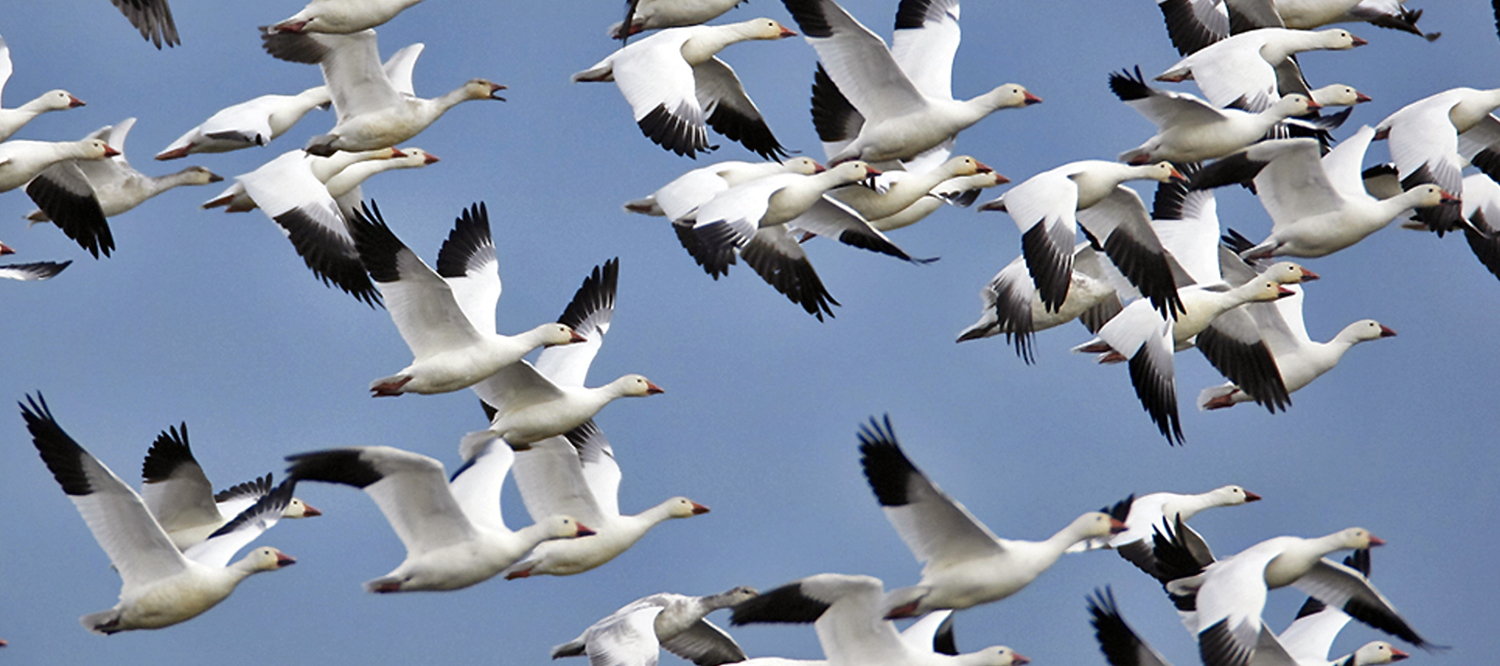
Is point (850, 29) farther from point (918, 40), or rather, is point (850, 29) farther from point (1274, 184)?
point (1274, 184)

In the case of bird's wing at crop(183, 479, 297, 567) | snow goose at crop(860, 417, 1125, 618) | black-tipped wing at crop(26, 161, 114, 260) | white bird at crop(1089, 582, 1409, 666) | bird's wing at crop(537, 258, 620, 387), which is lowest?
white bird at crop(1089, 582, 1409, 666)

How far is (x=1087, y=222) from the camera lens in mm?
13578

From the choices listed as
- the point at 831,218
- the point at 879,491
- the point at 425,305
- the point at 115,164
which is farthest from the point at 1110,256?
the point at 115,164

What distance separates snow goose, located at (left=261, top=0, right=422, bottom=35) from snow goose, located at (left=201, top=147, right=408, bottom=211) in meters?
0.86

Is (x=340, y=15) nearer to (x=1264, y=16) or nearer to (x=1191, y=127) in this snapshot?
(x=1191, y=127)

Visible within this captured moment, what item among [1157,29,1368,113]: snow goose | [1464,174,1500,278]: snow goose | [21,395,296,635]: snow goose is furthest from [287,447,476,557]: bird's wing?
[1464,174,1500,278]: snow goose

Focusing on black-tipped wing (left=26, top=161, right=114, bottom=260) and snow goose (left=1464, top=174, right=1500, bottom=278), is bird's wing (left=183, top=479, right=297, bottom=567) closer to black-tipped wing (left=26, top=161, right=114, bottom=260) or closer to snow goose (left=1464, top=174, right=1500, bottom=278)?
black-tipped wing (left=26, top=161, right=114, bottom=260)

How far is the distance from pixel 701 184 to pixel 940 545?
2.95 m

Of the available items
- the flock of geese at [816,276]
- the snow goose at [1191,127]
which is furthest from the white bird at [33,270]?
the snow goose at [1191,127]

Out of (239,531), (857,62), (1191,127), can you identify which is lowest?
(239,531)

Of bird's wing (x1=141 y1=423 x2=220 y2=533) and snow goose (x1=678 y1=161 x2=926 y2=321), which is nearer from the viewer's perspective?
snow goose (x1=678 y1=161 x2=926 y2=321)

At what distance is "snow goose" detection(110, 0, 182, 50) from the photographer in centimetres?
1215

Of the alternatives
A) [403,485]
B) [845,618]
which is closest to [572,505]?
[403,485]

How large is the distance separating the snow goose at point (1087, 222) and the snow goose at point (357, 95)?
3695 millimetres
